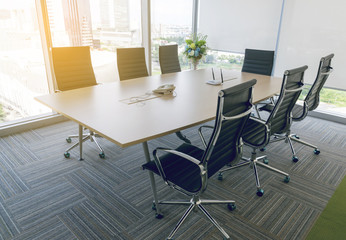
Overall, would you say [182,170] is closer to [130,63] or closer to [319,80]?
[319,80]

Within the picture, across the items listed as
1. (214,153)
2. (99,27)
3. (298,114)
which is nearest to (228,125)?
(214,153)

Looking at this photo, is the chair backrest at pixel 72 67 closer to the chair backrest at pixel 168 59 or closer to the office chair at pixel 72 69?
the office chair at pixel 72 69

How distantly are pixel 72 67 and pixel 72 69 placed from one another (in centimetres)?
3

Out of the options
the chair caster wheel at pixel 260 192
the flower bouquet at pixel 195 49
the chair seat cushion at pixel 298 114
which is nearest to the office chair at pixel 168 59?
the flower bouquet at pixel 195 49

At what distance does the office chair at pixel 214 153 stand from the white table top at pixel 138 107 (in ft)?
0.80

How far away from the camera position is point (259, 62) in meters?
4.30

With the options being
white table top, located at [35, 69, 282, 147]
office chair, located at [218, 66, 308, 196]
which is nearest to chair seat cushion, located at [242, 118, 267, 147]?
office chair, located at [218, 66, 308, 196]

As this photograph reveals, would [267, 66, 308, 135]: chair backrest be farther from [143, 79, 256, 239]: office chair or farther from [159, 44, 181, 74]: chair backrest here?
[159, 44, 181, 74]: chair backrest

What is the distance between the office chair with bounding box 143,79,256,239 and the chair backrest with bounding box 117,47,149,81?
2.00m

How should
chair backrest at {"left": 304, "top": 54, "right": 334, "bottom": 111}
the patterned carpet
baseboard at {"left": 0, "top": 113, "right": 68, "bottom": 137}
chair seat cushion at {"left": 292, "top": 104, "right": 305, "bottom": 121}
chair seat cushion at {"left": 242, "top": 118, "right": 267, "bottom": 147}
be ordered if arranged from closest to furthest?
the patterned carpet < chair seat cushion at {"left": 242, "top": 118, "right": 267, "bottom": 147} < chair backrest at {"left": 304, "top": 54, "right": 334, "bottom": 111} < chair seat cushion at {"left": 292, "top": 104, "right": 305, "bottom": 121} < baseboard at {"left": 0, "top": 113, "right": 68, "bottom": 137}

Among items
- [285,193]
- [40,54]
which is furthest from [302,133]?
[40,54]

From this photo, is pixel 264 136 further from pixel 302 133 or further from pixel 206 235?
pixel 302 133

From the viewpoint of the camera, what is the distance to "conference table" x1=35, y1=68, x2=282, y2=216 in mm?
1885

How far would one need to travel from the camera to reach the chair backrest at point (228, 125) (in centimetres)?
157
